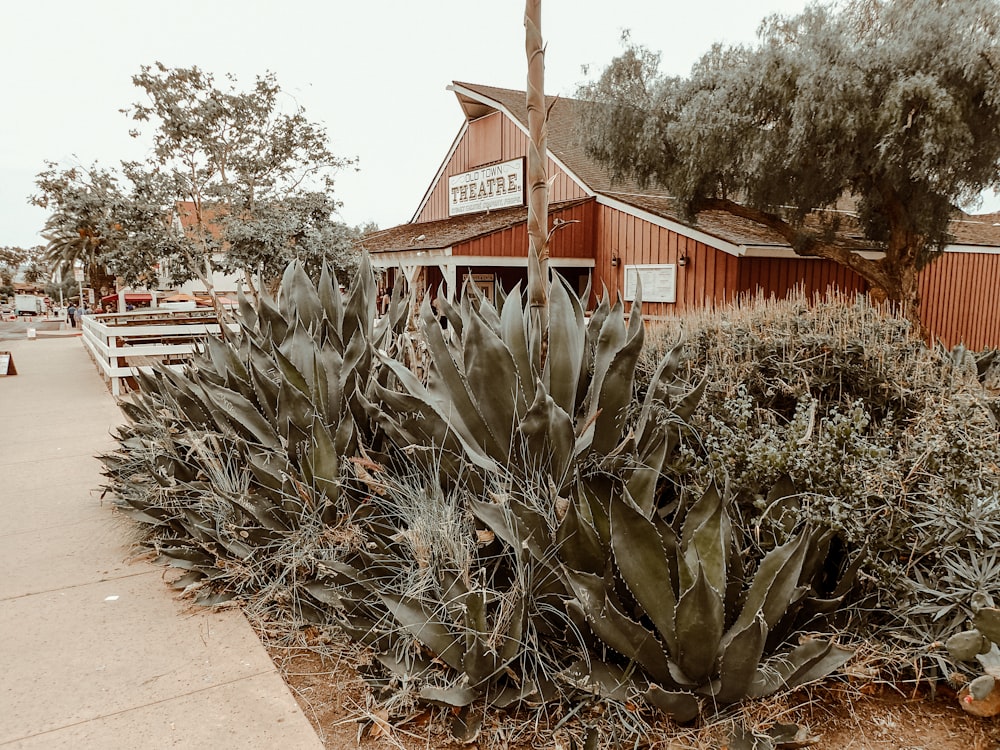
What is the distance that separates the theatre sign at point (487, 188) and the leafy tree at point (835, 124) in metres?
3.56

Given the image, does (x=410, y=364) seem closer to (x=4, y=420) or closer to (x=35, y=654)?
(x=35, y=654)

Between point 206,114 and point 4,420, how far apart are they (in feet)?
49.5

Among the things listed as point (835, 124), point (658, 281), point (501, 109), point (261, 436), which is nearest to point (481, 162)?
point (501, 109)

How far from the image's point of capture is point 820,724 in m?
2.02

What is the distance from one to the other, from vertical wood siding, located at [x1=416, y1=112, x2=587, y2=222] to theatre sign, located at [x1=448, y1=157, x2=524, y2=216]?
264 mm

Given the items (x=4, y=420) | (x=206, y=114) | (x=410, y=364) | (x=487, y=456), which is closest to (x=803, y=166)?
(x=410, y=364)

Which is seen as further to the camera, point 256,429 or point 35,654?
point 256,429

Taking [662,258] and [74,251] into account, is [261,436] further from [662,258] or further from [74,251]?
[74,251]

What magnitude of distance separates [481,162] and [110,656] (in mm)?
20102

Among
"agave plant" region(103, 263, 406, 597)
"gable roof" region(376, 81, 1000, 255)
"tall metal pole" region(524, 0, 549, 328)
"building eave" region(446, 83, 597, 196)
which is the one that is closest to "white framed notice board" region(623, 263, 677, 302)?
"gable roof" region(376, 81, 1000, 255)

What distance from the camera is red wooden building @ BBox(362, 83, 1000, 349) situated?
49.5 feet

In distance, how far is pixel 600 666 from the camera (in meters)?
2.02

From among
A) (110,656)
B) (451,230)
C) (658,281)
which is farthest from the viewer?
(451,230)

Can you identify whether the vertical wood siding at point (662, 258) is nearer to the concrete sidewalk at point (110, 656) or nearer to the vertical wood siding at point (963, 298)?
the vertical wood siding at point (963, 298)
